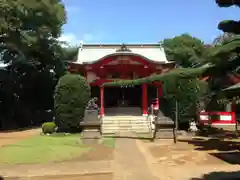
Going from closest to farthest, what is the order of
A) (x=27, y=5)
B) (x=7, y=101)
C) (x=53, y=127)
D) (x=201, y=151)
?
(x=201, y=151) < (x=53, y=127) < (x=27, y=5) < (x=7, y=101)

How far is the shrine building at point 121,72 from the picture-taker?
90.7ft

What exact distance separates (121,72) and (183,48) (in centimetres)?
2654

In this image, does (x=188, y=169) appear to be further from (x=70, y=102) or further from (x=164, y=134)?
(x=70, y=102)

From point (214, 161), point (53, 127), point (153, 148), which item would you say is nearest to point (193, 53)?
point (53, 127)

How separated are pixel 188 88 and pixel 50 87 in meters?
15.9

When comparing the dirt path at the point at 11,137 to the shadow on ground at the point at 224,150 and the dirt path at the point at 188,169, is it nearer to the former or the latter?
the dirt path at the point at 188,169

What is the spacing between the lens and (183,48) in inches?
2101

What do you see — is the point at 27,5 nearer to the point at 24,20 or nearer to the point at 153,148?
the point at 24,20

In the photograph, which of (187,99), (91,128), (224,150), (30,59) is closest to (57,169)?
(224,150)

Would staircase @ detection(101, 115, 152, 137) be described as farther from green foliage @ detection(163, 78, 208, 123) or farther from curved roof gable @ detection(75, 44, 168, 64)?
curved roof gable @ detection(75, 44, 168, 64)

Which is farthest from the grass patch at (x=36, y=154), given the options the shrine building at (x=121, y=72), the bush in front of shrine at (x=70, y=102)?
the shrine building at (x=121, y=72)

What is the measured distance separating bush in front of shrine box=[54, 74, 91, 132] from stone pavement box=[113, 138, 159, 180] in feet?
25.4

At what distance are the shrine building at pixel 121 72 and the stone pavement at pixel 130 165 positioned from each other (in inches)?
492

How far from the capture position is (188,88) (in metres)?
23.3
